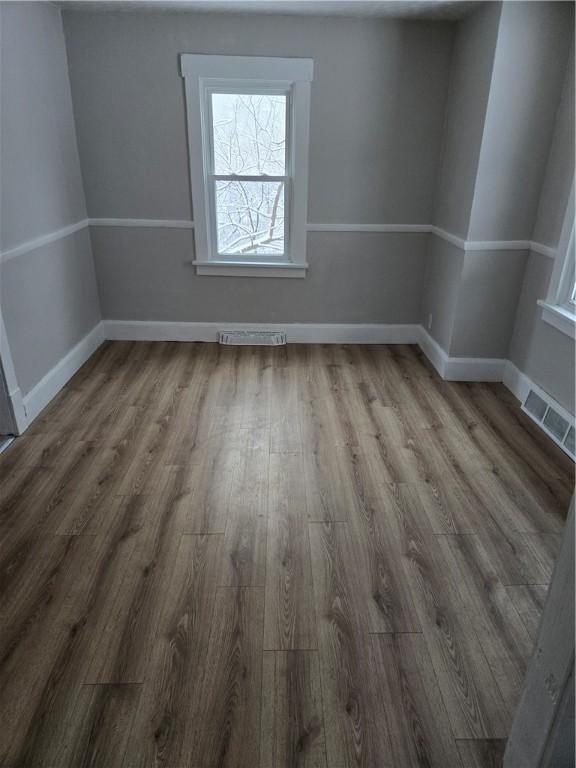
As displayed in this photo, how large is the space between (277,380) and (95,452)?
4.38 ft

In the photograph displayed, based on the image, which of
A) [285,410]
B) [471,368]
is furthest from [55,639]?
[471,368]

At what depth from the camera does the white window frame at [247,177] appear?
3338 mm

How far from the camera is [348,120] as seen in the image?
3506 mm

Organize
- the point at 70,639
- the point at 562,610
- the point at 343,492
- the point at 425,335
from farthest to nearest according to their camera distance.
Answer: the point at 425,335
the point at 343,492
the point at 70,639
the point at 562,610

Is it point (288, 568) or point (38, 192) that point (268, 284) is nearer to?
point (38, 192)

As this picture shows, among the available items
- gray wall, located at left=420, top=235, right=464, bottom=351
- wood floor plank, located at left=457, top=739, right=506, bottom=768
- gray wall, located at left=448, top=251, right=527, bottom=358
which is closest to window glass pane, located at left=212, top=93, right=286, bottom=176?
gray wall, located at left=420, top=235, right=464, bottom=351

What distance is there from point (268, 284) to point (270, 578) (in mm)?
2614

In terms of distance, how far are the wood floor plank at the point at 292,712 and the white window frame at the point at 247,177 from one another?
2.94 metres

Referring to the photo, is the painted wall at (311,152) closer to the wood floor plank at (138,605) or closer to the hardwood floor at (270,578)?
the hardwood floor at (270,578)

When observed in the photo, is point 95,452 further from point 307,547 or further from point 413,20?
point 413,20

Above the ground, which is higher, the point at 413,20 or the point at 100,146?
the point at 413,20

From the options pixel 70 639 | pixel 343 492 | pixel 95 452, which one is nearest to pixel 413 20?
pixel 343 492

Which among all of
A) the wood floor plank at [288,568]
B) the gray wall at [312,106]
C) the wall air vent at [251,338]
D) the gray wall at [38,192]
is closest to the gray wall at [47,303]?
the gray wall at [38,192]

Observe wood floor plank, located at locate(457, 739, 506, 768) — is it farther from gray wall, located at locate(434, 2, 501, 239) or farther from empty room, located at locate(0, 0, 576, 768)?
gray wall, located at locate(434, 2, 501, 239)
